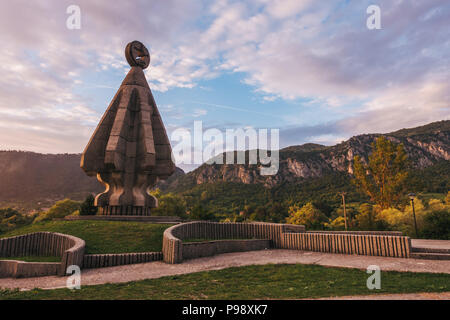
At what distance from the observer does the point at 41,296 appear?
4699 mm

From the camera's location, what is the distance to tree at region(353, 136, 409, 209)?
30.4 metres

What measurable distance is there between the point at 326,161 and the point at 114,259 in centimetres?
10533

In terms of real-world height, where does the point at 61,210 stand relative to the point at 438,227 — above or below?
below

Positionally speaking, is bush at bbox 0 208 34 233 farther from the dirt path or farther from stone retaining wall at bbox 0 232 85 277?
the dirt path

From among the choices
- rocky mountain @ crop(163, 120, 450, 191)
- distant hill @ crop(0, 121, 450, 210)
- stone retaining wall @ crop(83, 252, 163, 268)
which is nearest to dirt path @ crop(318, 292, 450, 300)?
stone retaining wall @ crop(83, 252, 163, 268)

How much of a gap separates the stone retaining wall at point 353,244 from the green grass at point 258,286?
2701 millimetres

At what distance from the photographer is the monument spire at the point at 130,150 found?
16.4 m

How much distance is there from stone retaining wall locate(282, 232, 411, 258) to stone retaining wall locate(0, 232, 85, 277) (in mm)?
8212

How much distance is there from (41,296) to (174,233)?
588cm

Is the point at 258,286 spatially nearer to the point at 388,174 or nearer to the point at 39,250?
the point at 39,250

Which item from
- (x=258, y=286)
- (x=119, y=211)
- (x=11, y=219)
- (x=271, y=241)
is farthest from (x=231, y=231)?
(x=11, y=219)

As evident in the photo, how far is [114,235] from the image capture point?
34.0 feet
